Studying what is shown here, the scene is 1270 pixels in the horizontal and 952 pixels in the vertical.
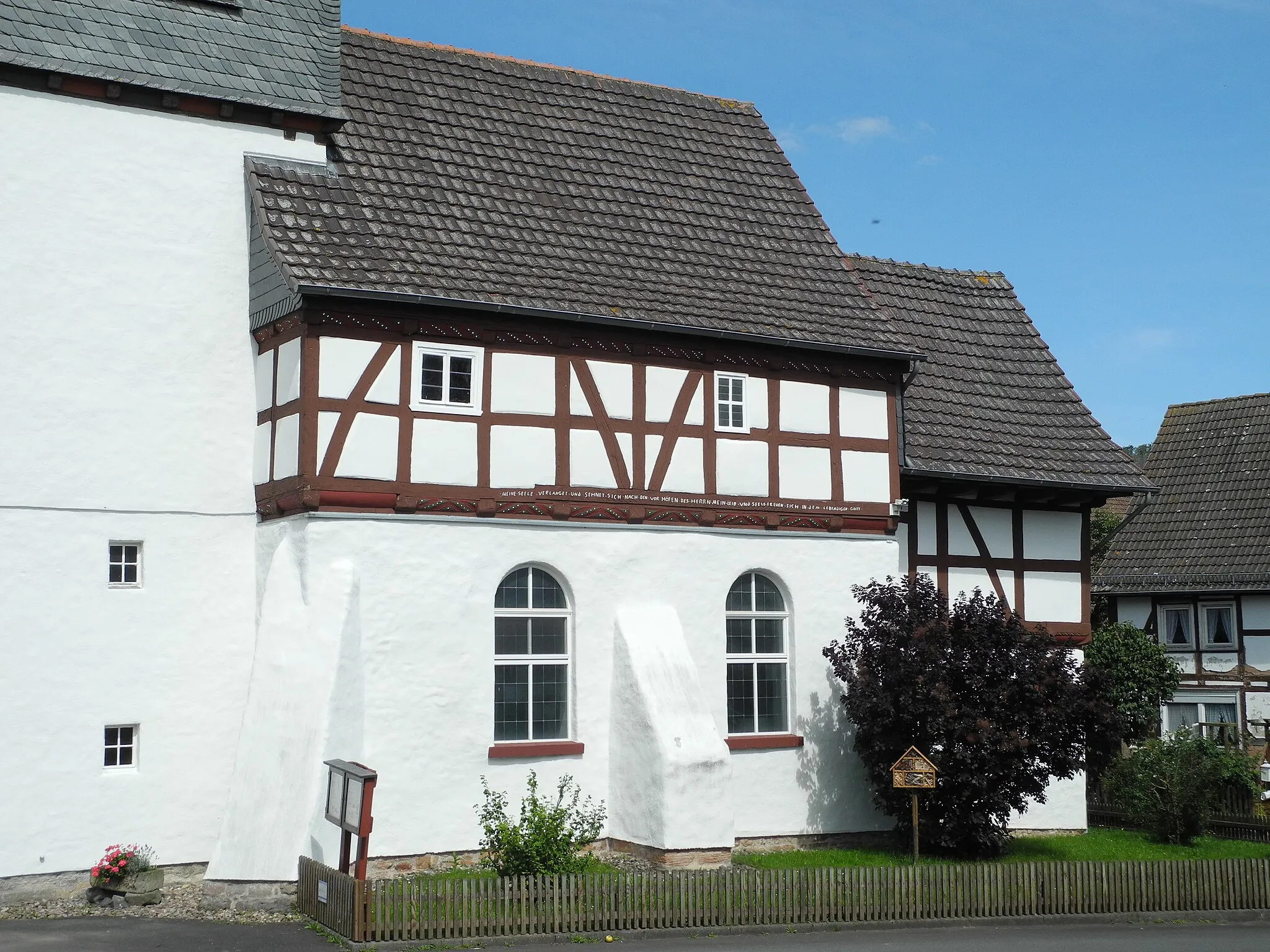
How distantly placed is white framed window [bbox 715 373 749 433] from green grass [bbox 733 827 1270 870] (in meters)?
5.59

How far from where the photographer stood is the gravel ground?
15.6m

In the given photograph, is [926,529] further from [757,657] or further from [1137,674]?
[1137,674]

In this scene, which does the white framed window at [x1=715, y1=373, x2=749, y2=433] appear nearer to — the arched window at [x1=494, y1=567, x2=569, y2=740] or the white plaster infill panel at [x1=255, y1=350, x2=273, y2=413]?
the arched window at [x1=494, y1=567, x2=569, y2=740]

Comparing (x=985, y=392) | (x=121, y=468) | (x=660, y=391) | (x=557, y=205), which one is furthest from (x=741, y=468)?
(x=121, y=468)

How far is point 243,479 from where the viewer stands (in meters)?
18.2

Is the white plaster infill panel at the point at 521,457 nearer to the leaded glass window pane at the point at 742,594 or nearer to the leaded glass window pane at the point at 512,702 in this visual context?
the leaded glass window pane at the point at 512,702

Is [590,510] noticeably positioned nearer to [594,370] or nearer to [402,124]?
[594,370]

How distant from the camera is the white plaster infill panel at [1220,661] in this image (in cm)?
3119

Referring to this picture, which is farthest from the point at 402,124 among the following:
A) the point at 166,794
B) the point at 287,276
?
the point at 166,794

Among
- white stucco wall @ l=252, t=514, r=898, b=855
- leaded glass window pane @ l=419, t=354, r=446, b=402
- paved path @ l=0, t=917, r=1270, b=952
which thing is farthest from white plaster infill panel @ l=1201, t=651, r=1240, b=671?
leaded glass window pane @ l=419, t=354, r=446, b=402

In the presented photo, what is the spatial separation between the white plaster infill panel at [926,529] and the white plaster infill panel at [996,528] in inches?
28.4

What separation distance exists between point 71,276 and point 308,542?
427cm

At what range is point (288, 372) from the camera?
17.5m

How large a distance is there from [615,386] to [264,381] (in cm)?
435
